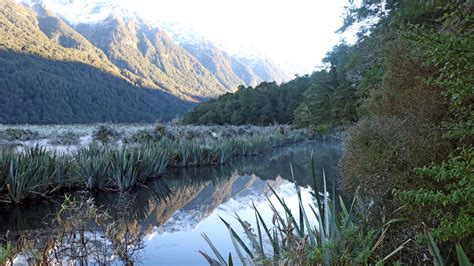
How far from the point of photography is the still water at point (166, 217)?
408 cm

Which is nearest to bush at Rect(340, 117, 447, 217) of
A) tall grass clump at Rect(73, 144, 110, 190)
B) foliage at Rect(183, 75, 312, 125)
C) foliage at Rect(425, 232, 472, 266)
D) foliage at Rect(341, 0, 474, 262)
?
foliage at Rect(341, 0, 474, 262)

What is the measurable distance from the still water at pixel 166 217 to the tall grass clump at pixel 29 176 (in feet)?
1.14

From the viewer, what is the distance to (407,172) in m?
4.18

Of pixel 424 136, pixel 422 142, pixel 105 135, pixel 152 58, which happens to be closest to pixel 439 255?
pixel 422 142

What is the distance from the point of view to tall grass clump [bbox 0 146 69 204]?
21.3 feet

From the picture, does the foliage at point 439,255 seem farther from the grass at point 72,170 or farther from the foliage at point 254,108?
the foliage at point 254,108

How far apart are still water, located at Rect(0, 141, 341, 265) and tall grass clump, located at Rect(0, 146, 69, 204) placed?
13.7 inches

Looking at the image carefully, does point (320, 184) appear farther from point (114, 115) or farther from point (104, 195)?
point (114, 115)

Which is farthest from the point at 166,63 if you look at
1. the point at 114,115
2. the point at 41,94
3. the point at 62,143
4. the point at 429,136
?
the point at 429,136

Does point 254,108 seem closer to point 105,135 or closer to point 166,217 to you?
point 105,135

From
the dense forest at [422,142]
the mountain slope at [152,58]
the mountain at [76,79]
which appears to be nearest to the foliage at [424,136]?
the dense forest at [422,142]

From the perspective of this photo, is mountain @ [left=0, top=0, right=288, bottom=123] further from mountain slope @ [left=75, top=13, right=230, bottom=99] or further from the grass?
the grass

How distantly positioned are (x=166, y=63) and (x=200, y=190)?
16259 centimetres

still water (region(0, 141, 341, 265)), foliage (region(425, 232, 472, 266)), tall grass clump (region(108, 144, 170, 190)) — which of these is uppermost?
tall grass clump (region(108, 144, 170, 190))
